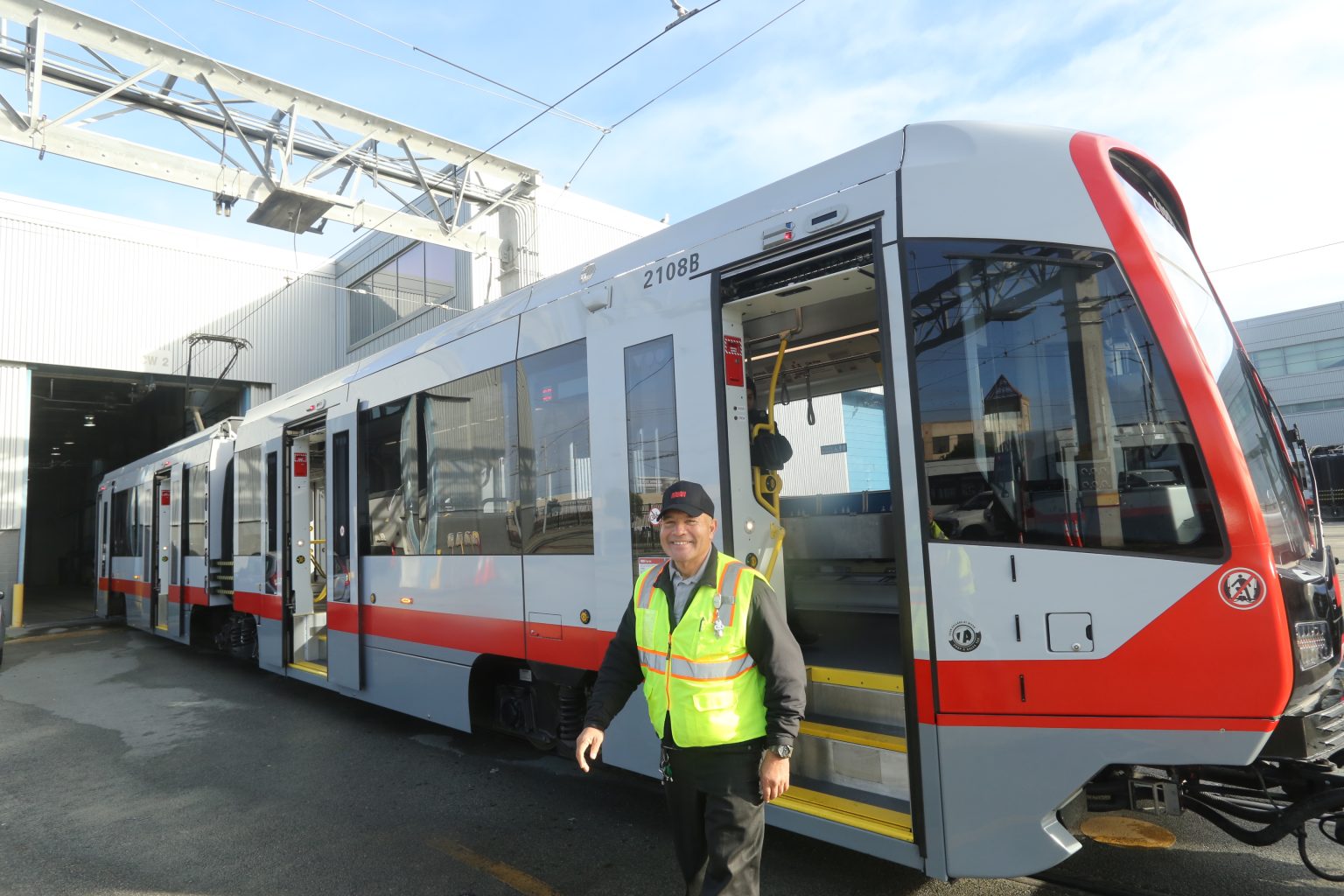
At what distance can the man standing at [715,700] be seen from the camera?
266cm

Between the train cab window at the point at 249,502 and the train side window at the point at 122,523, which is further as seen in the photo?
the train side window at the point at 122,523

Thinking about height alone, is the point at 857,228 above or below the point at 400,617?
above

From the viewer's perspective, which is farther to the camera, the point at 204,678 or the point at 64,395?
the point at 64,395

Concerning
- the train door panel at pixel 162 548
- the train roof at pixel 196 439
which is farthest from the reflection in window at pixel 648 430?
the train door panel at pixel 162 548

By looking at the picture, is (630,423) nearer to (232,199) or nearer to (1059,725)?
(1059,725)

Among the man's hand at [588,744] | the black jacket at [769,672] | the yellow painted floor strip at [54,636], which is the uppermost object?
the black jacket at [769,672]

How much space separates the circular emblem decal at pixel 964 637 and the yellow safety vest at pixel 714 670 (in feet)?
2.44

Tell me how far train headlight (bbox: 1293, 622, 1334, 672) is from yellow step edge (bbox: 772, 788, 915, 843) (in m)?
1.41

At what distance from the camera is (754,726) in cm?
273

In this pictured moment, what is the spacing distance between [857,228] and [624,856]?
3242mm

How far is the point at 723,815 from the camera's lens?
8.82ft

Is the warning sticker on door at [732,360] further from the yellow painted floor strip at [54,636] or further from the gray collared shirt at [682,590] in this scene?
the yellow painted floor strip at [54,636]

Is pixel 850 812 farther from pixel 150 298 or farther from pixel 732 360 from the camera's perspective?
pixel 150 298

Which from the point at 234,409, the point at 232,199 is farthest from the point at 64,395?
the point at 232,199
